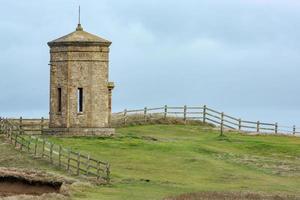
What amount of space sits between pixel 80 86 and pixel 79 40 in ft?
9.61

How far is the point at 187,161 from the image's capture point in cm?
5247

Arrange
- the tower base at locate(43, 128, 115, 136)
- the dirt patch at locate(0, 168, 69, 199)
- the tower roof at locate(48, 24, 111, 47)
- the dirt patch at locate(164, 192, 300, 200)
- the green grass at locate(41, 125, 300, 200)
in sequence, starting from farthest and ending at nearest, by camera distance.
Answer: the tower roof at locate(48, 24, 111, 47)
the tower base at locate(43, 128, 115, 136)
the green grass at locate(41, 125, 300, 200)
the dirt patch at locate(0, 168, 69, 199)
the dirt patch at locate(164, 192, 300, 200)

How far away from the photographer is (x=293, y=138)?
6831 cm

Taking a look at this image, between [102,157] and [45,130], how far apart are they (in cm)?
1161

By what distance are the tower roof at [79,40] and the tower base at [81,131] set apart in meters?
5.46

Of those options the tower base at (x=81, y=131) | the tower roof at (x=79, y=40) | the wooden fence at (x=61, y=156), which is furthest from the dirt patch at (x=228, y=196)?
the tower roof at (x=79, y=40)

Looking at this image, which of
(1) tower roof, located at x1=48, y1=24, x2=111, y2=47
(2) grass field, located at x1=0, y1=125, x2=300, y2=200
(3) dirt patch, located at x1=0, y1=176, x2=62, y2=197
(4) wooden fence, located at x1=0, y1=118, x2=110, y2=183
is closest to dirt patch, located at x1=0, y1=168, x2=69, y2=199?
(3) dirt patch, located at x1=0, y1=176, x2=62, y2=197

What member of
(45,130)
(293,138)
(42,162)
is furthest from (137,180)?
(293,138)

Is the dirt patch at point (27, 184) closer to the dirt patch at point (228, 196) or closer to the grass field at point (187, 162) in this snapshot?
the grass field at point (187, 162)

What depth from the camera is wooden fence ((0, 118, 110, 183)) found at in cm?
4594

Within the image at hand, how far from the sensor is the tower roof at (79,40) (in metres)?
62.9

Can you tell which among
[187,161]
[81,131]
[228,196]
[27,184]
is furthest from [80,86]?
[228,196]

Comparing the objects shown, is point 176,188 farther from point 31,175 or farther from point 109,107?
point 109,107

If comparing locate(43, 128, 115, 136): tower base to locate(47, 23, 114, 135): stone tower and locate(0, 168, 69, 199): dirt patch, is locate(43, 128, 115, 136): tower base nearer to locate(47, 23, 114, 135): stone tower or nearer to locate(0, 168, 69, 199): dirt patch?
locate(47, 23, 114, 135): stone tower
